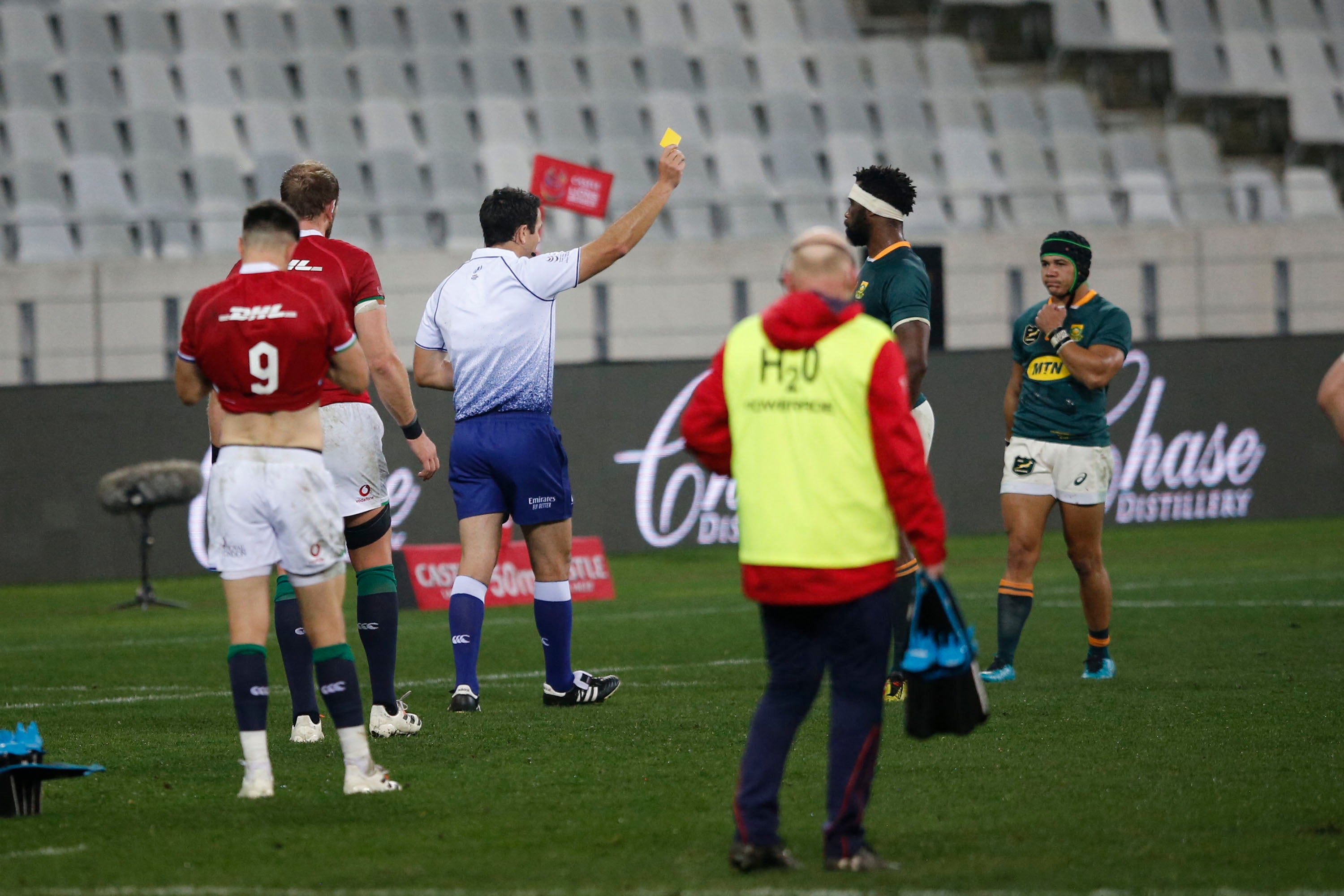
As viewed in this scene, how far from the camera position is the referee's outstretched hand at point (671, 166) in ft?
20.7

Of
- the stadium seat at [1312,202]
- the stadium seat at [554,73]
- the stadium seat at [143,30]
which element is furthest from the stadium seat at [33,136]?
the stadium seat at [1312,202]

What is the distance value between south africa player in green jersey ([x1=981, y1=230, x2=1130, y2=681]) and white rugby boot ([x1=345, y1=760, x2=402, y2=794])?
358 centimetres

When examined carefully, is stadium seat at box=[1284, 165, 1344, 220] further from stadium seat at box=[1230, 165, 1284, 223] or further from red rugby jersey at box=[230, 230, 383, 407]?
red rugby jersey at box=[230, 230, 383, 407]

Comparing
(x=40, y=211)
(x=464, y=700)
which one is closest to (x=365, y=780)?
(x=464, y=700)

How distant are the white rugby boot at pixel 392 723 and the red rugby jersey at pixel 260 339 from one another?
194 centimetres

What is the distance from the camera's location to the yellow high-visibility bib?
13.7 feet

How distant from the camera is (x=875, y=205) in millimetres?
7090

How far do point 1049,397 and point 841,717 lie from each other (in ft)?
13.7

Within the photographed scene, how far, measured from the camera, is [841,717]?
4.23m

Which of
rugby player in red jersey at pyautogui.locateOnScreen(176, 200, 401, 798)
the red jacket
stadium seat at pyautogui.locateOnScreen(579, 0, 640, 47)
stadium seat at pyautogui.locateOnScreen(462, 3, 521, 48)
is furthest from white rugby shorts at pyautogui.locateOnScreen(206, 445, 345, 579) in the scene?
stadium seat at pyautogui.locateOnScreen(579, 0, 640, 47)

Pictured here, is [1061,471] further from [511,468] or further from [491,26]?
[491,26]

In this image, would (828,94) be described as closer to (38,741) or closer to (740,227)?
(740,227)

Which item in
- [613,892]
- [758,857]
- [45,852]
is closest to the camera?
[613,892]

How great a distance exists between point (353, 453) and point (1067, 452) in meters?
3.49
